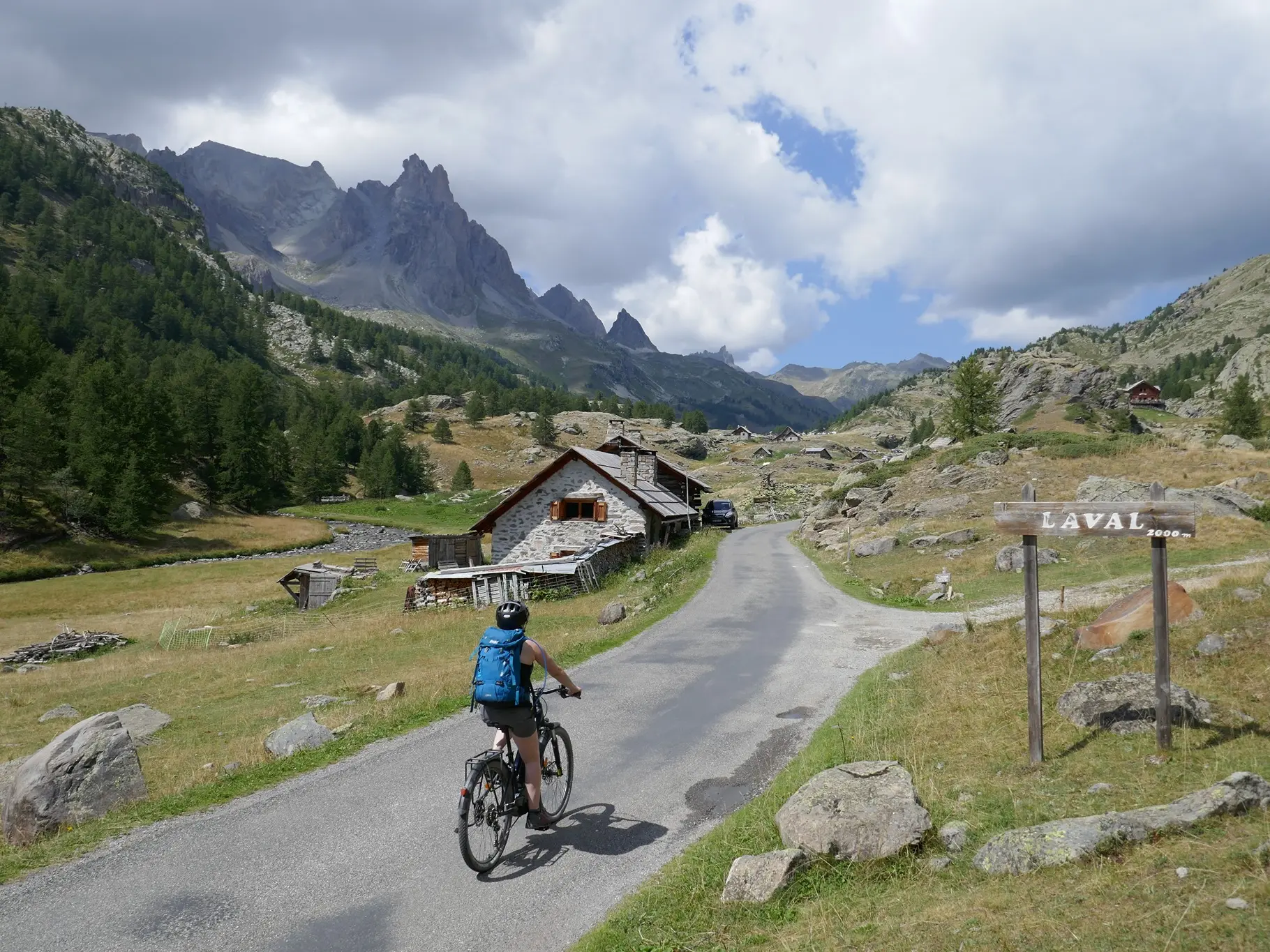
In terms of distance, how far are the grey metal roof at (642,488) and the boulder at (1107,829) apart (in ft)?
118

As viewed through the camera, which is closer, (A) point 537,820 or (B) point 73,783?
(A) point 537,820

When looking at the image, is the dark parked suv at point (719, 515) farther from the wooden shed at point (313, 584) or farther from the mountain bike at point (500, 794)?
the mountain bike at point (500, 794)

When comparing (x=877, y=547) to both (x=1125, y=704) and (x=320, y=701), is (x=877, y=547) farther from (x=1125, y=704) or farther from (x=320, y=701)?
(x=320, y=701)

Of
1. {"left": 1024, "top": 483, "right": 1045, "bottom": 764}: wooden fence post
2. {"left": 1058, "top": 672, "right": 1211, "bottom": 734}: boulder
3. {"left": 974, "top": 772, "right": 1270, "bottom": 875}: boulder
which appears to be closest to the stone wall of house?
{"left": 1058, "top": 672, "right": 1211, "bottom": 734}: boulder

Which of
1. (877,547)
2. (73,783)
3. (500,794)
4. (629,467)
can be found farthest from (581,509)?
(500,794)

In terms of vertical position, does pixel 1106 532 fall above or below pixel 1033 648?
above

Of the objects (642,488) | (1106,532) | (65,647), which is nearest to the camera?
(1106,532)

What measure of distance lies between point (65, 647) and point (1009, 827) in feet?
132

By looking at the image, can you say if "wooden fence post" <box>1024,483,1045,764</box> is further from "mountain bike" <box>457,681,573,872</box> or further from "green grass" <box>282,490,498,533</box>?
"green grass" <box>282,490,498,533</box>

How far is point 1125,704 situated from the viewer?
9492 mm

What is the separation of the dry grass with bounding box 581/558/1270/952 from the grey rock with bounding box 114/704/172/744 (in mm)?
15013

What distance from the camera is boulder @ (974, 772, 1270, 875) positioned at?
19.6 feet

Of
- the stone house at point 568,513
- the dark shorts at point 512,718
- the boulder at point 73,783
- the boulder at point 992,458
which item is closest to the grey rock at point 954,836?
the dark shorts at point 512,718

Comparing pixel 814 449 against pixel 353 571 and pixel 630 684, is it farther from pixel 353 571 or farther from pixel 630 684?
pixel 630 684
